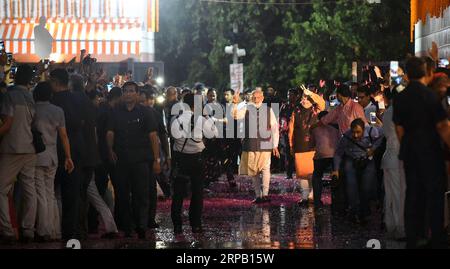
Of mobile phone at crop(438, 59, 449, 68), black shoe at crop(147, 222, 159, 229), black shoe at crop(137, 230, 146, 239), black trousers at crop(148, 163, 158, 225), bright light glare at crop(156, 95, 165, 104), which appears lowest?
black shoe at crop(147, 222, 159, 229)

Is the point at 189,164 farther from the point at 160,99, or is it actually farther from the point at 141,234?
the point at 160,99

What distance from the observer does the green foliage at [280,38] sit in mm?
43656

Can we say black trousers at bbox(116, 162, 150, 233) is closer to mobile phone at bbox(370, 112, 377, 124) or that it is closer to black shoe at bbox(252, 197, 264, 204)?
mobile phone at bbox(370, 112, 377, 124)

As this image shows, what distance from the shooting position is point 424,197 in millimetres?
12461

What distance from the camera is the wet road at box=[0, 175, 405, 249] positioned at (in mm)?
14570

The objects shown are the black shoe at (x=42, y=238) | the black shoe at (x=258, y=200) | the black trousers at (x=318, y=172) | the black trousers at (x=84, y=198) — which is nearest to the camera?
the black shoe at (x=42, y=238)

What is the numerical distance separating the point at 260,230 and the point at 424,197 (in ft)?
14.0

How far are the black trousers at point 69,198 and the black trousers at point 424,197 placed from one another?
4.17m

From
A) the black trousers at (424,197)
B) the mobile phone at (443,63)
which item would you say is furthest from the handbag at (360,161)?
the black trousers at (424,197)

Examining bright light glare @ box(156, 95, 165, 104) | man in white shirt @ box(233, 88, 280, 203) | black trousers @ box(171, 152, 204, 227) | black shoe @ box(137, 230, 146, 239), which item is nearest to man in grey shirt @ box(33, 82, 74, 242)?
black shoe @ box(137, 230, 146, 239)

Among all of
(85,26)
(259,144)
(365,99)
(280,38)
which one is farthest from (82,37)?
(280,38)

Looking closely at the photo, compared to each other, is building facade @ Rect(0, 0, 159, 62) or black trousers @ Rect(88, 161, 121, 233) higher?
building facade @ Rect(0, 0, 159, 62)

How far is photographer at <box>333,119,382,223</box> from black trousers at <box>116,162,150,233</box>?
3.34 m

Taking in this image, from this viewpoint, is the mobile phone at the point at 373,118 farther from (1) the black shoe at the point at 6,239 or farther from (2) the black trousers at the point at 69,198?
(1) the black shoe at the point at 6,239
